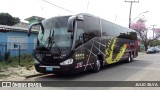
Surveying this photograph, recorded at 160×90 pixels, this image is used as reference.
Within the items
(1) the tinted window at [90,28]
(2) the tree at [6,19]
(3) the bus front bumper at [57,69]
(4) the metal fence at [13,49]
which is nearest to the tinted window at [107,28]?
(1) the tinted window at [90,28]

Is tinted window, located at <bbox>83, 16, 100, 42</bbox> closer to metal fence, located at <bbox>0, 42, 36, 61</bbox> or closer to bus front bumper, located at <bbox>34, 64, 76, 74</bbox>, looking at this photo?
bus front bumper, located at <bbox>34, 64, 76, 74</bbox>

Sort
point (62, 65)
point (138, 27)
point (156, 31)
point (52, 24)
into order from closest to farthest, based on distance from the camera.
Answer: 1. point (62, 65)
2. point (52, 24)
3. point (138, 27)
4. point (156, 31)

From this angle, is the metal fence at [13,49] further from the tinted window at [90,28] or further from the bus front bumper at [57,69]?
the bus front bumper at [57,69]

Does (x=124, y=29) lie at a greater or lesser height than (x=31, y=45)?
greater

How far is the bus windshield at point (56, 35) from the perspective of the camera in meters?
12.2

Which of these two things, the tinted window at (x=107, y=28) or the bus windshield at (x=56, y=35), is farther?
the tinted window at (x=107, y=28)

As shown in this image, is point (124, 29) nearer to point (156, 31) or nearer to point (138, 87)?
point (138, 87)

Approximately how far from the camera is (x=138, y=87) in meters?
10.2

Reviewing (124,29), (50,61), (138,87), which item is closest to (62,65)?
(50,61)

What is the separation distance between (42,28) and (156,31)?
251ft

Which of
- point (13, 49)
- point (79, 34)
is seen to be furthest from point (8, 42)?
point (79, 34)

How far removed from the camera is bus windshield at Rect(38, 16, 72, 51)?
12.2 m

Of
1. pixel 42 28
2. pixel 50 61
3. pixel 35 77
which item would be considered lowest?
pixel 35 77

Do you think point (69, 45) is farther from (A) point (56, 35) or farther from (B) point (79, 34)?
(B) point (79, 34)
